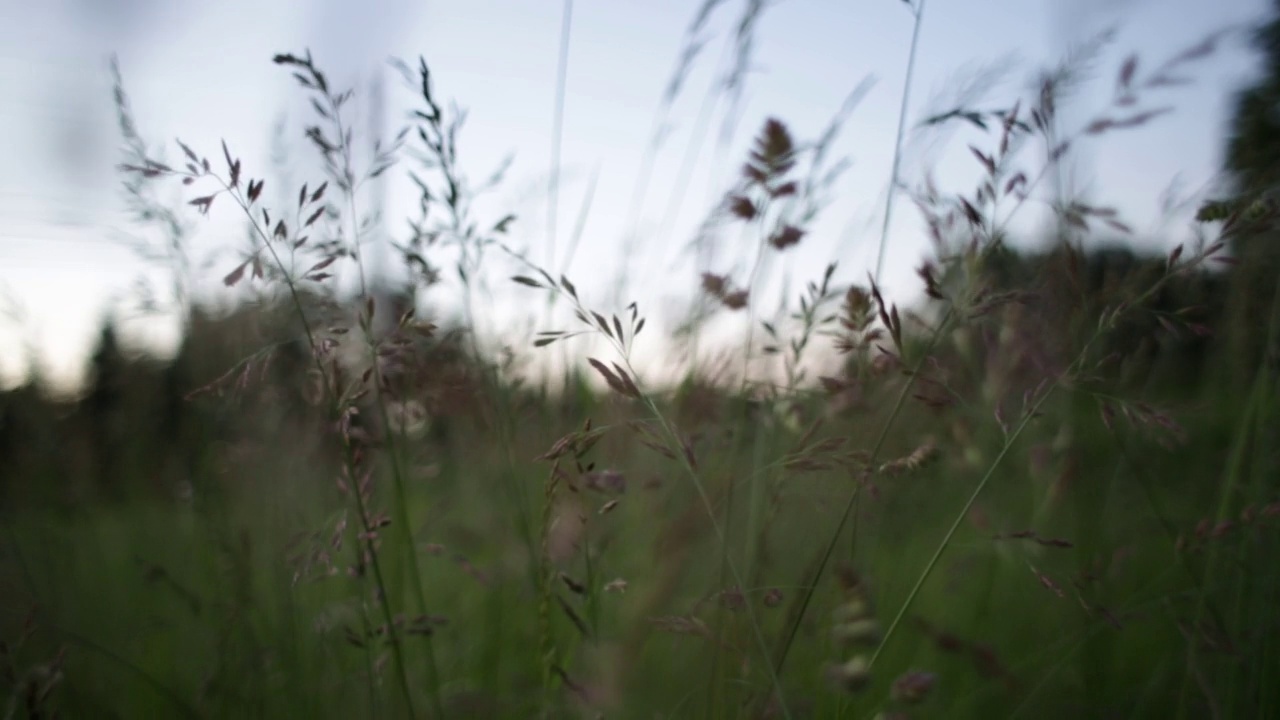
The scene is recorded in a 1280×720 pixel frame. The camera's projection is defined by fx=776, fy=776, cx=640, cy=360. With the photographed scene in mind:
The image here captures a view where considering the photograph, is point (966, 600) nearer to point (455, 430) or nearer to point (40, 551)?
point (455, 430)

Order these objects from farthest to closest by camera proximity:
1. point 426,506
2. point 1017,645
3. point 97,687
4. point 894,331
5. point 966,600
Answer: point 426,506 < point 966,600 < point 1017,645 < point 97,687 < point 894,331

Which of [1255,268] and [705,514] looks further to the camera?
[1255,268]

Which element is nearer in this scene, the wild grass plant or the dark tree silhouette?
the wild grass plant

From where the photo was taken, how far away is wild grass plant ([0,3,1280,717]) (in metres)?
0.96

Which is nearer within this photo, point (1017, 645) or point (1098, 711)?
point (1098, 711)

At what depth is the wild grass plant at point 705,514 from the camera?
0.96m

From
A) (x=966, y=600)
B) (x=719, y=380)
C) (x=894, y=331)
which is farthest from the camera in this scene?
(x=966, y=600)

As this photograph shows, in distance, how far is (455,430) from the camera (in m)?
2.35

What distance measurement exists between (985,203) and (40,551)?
2.47 meters

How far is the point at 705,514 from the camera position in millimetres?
913

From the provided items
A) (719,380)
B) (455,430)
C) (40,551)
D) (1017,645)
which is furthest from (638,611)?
(40,551)

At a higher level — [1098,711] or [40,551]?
[40,551]

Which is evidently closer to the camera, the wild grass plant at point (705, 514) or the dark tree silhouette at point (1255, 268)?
the wild grass plant at point (705, 514)

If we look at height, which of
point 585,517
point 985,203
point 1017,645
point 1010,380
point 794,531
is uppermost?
point 985,203
